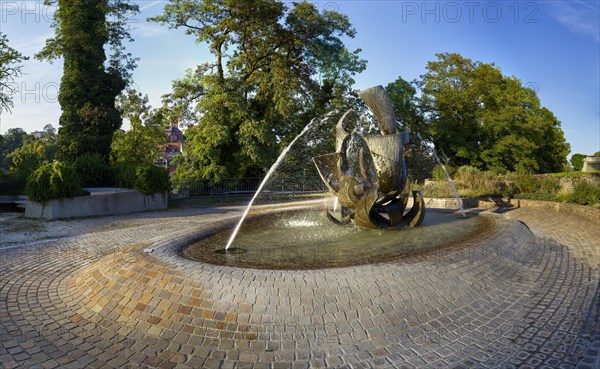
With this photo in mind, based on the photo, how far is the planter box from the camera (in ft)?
43.2

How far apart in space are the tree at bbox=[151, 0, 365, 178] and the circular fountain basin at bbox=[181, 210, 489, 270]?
13191 millimetres

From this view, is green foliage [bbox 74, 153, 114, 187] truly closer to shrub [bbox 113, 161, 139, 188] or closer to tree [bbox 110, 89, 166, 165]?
shrub [bbox 113, 161, 139, 188]

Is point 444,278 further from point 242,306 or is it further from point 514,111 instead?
point 514,111

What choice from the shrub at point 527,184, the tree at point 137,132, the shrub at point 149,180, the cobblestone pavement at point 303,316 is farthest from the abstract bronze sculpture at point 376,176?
the tree at point 137,132

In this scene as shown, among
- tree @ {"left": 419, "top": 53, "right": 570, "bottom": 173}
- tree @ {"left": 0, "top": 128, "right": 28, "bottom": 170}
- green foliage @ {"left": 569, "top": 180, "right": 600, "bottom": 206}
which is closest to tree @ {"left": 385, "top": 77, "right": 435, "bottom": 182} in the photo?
tree @ {"left": 419, "top": 53, "right": 570, "bottom": 173}

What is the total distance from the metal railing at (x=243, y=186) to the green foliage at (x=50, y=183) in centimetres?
757

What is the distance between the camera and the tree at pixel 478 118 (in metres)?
29.9

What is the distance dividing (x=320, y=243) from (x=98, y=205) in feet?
36.4

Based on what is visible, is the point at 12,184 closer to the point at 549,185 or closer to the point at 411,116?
the point at 549,185

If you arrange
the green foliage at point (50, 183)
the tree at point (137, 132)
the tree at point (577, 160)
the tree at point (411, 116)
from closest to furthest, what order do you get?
the green foliage at point (50, 183) → the tree at point (137, 132) → the tree at point (411, 116) → the tree at point (577, 160)

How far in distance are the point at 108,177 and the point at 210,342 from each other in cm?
1782

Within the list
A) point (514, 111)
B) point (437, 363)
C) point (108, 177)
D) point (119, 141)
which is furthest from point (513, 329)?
point (514, 111)

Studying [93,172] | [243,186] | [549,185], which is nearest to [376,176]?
[549,185]

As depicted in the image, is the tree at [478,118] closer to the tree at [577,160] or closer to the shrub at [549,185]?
the tree at [577,160]
